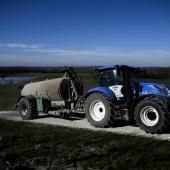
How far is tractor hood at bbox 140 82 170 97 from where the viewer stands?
1071 centimetres

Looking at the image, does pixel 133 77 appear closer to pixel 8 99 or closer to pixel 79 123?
pixel 79 123

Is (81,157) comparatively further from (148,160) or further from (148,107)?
(148,107)

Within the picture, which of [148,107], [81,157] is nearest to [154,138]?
[148,107]

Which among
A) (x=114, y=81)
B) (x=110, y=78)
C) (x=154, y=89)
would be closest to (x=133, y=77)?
(x=114, y=81)

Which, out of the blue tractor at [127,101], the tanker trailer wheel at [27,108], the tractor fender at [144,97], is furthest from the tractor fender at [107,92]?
the tanker trailer wheel at [27,108]

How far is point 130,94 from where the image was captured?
11688mm

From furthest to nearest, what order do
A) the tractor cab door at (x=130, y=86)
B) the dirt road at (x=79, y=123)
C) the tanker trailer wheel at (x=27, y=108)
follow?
the tanker trailer wheel at (x=27, y=108) → the tractor cab door at (x=130, y=86) → the dirt road at (x=79, y=123)

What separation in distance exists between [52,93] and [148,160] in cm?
780

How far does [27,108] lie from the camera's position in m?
15.4

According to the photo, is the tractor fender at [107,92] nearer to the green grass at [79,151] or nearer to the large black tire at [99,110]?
the large black tire at [99,110]

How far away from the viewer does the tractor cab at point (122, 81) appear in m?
11.7

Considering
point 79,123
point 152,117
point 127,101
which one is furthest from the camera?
point 79,123

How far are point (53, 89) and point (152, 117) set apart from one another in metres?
5.32

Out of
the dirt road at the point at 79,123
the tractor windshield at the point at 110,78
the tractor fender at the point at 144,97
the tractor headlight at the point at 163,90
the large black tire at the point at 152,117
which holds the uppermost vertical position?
the tractor windshield at the point at 110,78
